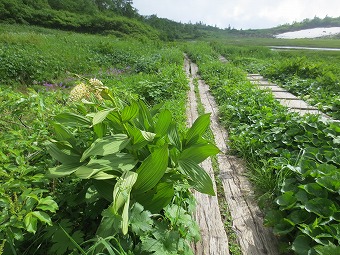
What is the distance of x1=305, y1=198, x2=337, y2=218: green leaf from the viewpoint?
66.6 inches

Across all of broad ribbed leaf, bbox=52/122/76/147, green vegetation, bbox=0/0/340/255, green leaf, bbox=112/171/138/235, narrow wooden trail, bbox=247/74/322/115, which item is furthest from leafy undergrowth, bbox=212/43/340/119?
broad ribbed leaf, bbox=52/122/76/147

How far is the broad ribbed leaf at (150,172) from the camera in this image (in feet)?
4.38

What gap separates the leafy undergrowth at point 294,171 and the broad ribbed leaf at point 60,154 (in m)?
1.61

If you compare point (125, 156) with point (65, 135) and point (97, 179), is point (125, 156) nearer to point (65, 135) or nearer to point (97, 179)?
point (97, 179)

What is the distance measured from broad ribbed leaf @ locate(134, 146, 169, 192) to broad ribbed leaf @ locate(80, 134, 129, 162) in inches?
7.2

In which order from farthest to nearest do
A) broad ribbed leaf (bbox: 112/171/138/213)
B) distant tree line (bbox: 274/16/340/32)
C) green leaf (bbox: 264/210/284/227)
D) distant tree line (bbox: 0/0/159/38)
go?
distant tree line (bbox: 274/16/340/32), distant tree line (bbox: 0/0/159/38), green leaf (bbox: 264/210/284/227), broad ribbed leaf (bbox: 112/171/138/213)

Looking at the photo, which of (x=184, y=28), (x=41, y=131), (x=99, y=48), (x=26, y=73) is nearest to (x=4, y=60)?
(x=26, y=73)

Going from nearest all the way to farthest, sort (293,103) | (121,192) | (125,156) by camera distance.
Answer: (121,192) → (125,156) → (293,103)

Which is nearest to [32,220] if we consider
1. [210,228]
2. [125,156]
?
[125,156]

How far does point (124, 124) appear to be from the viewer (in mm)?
1515

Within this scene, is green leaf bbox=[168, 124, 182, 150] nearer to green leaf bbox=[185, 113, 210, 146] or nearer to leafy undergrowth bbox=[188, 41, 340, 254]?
green leaf bbox=[185, 113, 210, 146]

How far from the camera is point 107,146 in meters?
1.33

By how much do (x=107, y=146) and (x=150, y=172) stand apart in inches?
11.7

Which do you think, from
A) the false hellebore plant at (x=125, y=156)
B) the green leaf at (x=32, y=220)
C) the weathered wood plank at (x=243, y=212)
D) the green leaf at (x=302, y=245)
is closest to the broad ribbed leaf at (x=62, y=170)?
the false hellebore plant at (x=125, y=156)
